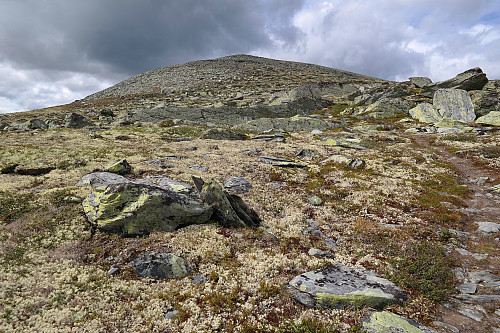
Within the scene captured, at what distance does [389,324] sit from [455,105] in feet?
229

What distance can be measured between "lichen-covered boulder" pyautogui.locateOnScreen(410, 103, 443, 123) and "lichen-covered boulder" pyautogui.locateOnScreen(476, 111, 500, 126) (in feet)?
25.0

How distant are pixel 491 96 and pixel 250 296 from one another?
76.1m

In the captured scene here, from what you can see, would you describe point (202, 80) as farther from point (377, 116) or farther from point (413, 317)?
point (413, 317)

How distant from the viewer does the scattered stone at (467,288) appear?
978 centimetres

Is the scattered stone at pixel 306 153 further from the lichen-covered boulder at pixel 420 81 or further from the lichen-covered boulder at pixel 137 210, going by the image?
the lichen-covered boulder at pixel 420 81

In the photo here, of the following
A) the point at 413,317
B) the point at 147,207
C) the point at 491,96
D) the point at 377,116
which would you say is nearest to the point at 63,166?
the point at 147,207

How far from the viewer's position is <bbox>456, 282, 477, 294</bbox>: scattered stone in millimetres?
9781

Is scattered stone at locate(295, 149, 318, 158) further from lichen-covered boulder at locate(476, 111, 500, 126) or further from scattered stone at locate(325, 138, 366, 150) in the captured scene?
lichen-covered boulder at locate(476, 111, 500, 126)

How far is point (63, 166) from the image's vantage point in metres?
23.8

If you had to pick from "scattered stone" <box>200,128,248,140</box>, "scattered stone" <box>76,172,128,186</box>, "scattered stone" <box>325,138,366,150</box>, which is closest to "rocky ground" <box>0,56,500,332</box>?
"scattered stone" <box>76,172,128,186</box>

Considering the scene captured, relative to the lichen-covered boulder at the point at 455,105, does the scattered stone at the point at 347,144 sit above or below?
below

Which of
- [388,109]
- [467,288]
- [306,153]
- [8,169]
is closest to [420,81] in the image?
[388,109]

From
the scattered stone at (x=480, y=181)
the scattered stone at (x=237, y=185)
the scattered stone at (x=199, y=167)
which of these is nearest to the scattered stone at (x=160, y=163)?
the scattered stone at (x=199, y=167)

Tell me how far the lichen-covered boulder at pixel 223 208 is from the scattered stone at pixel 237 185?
4751 mm
